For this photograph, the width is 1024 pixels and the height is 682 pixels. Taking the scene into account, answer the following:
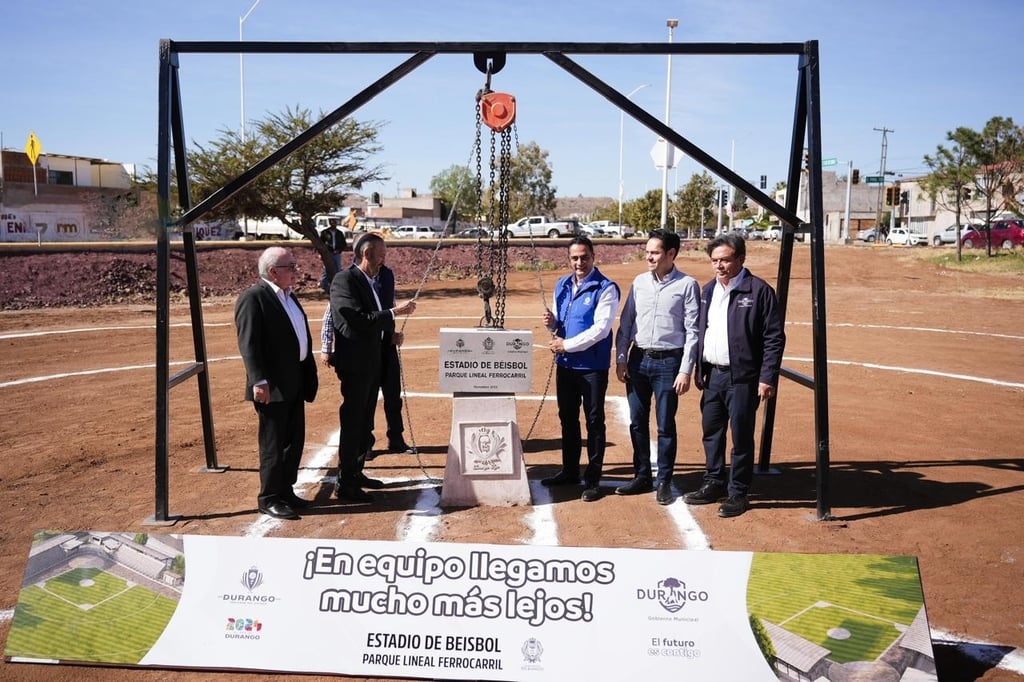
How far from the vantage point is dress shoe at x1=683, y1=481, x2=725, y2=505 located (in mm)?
6097

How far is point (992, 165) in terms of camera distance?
36156 mm

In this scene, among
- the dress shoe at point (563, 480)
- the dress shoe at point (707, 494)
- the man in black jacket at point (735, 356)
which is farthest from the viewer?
the dress shoe at point (563, 480)

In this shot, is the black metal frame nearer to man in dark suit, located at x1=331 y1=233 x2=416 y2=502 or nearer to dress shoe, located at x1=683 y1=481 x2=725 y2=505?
dress shoe, located at x1=683 y1=481 x2=725 y2=505

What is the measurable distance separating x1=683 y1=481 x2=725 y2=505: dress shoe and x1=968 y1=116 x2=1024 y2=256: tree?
35552mm

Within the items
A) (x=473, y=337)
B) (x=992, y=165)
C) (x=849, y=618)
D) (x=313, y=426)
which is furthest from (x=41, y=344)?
(x=992, y=165)

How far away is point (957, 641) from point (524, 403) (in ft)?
20.5

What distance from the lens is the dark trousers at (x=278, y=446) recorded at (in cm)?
569

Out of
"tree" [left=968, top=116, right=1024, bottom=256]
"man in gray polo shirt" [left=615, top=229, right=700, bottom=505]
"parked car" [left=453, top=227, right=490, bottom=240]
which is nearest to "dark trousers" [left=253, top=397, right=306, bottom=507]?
"parked car" [left=453, top=227, right=490, bottom=240]

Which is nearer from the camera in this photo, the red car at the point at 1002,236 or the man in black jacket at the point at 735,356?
the man in black jacket at the point at 735,356

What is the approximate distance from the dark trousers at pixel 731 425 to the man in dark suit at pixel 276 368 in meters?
3.07

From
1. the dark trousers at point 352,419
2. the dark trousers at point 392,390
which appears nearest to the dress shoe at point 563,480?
the dark trousers at point 352,419

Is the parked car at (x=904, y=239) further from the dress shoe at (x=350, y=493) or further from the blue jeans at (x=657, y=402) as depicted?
the dress shoe at (x=350, y=493)

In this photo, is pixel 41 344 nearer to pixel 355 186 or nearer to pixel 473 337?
pixel 473 337

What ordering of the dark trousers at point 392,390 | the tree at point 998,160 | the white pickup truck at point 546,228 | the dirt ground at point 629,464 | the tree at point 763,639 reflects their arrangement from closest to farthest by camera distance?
the tree at point 763,639, the dirt ground at point 629,464, the dark trousers at point 392,390, the tree at point 998,160, the white pickup truck at point 546,228
